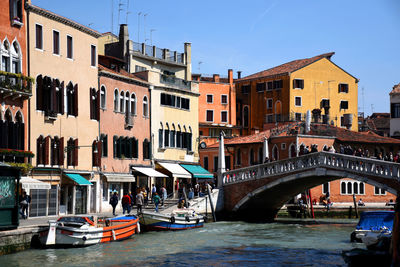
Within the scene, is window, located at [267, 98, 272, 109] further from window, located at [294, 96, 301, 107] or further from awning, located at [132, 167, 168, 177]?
awning, located at [132, 167, 168, 177]

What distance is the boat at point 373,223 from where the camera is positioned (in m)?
28.5

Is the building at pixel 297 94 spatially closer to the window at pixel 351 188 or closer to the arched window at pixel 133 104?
the window at pixel 351 188

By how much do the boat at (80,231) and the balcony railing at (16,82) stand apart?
250 inches

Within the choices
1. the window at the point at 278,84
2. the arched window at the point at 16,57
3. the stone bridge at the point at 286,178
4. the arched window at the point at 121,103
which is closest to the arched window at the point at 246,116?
the window at the point at 278,84

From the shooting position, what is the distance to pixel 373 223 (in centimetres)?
2909

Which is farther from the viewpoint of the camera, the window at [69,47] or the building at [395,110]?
the building at [395,110]

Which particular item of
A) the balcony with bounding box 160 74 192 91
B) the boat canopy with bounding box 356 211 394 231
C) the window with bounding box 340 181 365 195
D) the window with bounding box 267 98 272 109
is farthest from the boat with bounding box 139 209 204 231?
the window with bounding box 267 98 272 109

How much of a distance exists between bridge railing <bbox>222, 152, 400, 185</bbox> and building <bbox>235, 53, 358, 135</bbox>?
22.2 meters

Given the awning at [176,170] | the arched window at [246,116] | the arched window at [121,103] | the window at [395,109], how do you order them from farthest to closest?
1. the arched window at [246,116]
2. the window at [395,109]
3. the awning at [176,170]
4. the arched window at [121,103]

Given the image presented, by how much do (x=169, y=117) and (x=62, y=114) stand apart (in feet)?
35.4

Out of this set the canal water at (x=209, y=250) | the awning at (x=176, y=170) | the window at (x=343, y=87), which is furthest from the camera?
the window at (x=343, y=87)

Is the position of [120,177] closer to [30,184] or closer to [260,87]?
[30,184]

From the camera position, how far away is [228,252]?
26188 mm

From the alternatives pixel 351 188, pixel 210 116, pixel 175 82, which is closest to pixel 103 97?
pixel 175 82
